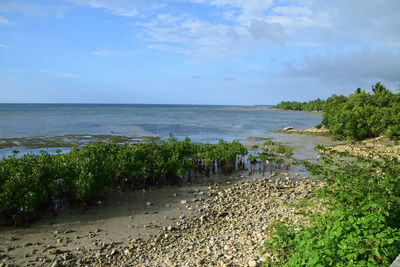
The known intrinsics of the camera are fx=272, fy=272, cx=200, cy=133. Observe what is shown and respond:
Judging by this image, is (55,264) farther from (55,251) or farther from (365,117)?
(365,117)

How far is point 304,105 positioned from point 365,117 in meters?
125

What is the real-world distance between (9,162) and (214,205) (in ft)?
26.1

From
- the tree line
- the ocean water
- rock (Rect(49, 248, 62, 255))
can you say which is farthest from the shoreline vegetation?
the ocean water

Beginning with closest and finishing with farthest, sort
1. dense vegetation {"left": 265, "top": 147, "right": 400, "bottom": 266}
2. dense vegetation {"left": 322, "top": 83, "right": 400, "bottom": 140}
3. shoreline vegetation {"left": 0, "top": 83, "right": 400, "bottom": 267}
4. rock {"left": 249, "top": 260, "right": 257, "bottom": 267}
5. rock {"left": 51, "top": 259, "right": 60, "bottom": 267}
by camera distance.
→ dense vegetation {"left": 265, "top": 147, "right": 400, "bottom": 266}
shoreline vegetation {"left": 0, "top": 83, "right": 400, "bottom": 267}
rock {"left": 249, "top": 260, "right": 257, "bottom": 267}
rock {"left": 51, "top": 259, "right": 60, "bottom": 267}
dense vegetation {"left": 322, "top": 83, "right": 400, "bottom": 140}

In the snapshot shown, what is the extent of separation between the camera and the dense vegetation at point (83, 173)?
351 inches

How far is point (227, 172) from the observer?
16312 millimetres

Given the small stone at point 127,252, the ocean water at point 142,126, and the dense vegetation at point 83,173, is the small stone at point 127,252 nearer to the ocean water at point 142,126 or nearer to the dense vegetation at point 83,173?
the dense vegetation at point 83,173

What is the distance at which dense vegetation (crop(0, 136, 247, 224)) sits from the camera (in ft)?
29.3

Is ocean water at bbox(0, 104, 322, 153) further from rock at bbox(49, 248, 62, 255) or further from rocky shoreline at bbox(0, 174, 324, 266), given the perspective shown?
rock at bbox(49, 248, 62, 255)

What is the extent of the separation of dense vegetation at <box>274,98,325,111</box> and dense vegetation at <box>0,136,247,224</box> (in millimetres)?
125324

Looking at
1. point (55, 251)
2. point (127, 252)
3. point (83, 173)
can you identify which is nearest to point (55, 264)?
point (55, 251)

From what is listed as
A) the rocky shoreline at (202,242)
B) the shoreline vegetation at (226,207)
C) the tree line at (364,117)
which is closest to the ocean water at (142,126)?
the tree line at (364,117)

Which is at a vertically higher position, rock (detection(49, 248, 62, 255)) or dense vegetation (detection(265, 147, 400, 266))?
dense vegetation (detection(265, 147, 400, 266))

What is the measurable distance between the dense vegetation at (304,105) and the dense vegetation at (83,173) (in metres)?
125
